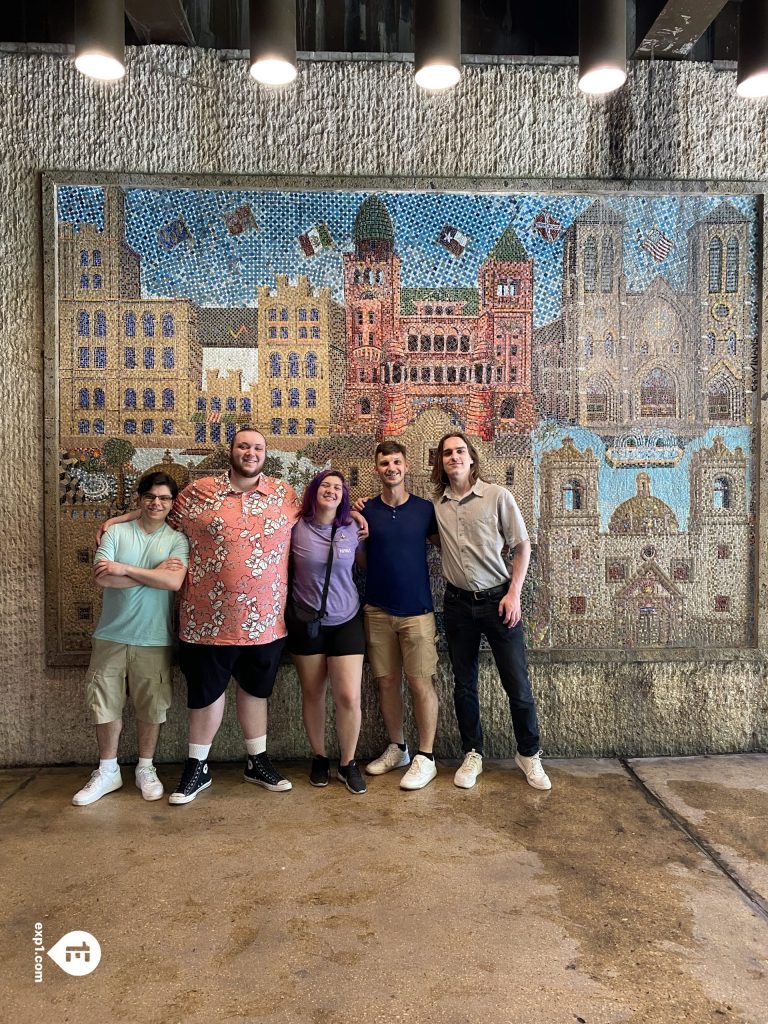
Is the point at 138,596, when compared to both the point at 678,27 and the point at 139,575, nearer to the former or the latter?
the point at 139,575

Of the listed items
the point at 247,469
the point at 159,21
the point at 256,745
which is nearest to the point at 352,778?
the point at 256,745

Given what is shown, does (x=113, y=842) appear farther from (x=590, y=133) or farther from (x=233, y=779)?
(x=590, y=133)

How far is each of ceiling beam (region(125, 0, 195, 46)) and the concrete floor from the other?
3806 millimetres

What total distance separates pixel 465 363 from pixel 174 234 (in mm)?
1692

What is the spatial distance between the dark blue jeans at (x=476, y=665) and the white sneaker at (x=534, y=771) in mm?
31

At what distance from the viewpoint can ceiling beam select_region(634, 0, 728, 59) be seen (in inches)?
130

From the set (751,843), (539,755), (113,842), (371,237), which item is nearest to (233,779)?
(113,842)

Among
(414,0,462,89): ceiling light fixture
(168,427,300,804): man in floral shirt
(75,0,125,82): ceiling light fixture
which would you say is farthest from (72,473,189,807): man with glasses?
(414,0,462,89): ceiling light fixture

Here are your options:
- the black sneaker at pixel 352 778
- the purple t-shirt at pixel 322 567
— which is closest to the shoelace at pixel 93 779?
the black sneaker at pixel 352 778

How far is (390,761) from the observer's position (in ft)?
11.3

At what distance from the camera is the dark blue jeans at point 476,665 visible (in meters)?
3.30

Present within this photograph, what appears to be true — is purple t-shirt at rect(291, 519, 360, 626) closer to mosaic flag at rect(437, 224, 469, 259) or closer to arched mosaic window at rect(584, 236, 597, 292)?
mosaic flag at rect(437, 224, 469, 259)

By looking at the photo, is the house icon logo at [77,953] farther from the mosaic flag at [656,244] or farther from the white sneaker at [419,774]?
the mosaic flag at [656,244]

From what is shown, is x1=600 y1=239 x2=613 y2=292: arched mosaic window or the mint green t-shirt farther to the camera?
x1=600 y1=239 x2=613 y2=292: arched mosaic window
